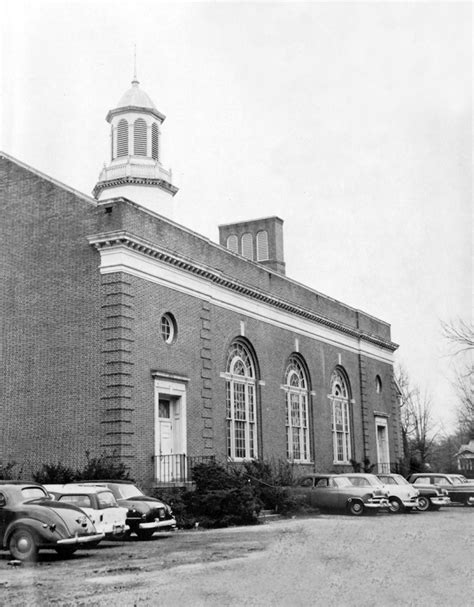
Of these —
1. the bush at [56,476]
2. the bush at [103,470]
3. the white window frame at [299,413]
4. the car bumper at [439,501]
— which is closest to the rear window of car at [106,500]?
the bush at [103,470]

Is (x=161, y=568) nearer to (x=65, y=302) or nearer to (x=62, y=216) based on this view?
(x=65, y=302)

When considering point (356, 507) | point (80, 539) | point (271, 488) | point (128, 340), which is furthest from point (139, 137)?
point (80, 539)

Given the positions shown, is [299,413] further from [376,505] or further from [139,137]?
[139,137]

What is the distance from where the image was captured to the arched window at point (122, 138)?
119 feet

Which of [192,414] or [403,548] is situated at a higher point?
[192,414]

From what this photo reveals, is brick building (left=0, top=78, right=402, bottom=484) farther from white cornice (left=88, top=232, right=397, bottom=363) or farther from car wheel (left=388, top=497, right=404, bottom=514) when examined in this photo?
car wheel (left=388, top=497, right=404, bottom=514)

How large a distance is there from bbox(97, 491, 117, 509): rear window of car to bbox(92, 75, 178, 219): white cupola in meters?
20.6

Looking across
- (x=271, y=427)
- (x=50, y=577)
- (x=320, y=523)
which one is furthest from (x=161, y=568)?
(x=271, y=427)

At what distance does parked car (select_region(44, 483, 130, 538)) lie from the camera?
17172mm

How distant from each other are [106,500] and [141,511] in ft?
4.20

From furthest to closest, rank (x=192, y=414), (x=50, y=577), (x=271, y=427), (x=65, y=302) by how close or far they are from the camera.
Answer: (x=271, y=427)
(x=192, y=414)
(x=65, y=302)
(x=50, y=577)

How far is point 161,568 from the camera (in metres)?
13.4

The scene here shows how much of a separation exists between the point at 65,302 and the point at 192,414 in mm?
5602

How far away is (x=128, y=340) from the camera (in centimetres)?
2442
